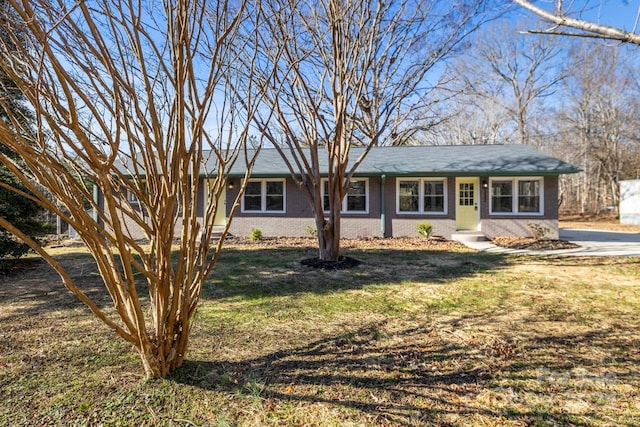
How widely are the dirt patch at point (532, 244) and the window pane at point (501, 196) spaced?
3.92 feet

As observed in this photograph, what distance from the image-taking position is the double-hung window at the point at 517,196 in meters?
11.8

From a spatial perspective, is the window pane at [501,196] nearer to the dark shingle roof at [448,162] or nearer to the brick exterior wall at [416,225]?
the dark shingle roof at [448,162]

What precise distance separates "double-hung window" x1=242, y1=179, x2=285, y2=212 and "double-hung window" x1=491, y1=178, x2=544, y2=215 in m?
7.60

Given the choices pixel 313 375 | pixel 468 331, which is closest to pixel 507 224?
pixel 468 331

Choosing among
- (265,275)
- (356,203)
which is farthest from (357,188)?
(265,275)

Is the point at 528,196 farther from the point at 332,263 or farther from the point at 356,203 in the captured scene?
the point at 332,263

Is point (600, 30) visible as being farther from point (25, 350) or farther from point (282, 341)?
point (25, 350)

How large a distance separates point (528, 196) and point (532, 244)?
2433mm

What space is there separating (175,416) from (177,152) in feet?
5.54

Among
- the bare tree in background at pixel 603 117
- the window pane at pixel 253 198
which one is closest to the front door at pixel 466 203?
the window pane at pixel 253 198

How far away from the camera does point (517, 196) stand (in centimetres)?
1191

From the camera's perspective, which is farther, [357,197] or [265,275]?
[357,197]

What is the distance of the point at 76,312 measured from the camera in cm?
430

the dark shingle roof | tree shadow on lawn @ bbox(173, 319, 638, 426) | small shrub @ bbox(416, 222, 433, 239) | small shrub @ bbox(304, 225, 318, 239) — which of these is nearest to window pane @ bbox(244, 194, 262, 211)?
the dark shingle roof
